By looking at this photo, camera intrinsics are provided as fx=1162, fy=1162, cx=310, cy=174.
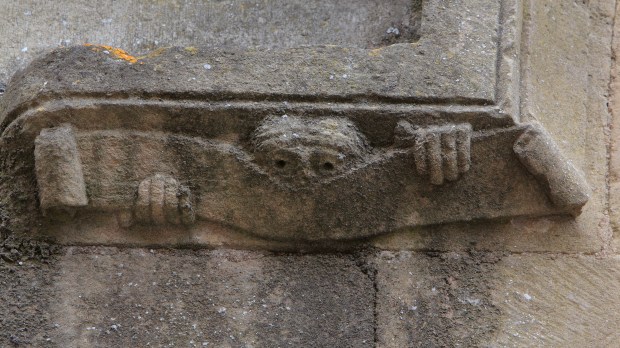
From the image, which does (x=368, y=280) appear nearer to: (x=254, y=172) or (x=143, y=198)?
(x=254, y=172)

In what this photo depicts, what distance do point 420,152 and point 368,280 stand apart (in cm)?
36

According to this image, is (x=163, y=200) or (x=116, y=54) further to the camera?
(x=116, y=54)

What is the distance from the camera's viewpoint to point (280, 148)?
2.95 m

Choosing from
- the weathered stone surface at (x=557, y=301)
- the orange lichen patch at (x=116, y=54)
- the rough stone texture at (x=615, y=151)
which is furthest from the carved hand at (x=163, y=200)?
the rough stone texture at (x=615, y=151)

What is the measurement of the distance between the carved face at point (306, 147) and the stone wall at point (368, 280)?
22 centimetres

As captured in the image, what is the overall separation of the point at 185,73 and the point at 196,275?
53cm

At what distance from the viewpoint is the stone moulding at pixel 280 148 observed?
296 centimetres

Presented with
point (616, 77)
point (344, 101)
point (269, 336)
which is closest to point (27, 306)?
point (269, 336)

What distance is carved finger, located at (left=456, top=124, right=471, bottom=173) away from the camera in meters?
2.93

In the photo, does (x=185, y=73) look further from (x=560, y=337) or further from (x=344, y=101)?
(x=560, y=337)

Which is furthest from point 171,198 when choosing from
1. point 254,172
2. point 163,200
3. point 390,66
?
point 390,66

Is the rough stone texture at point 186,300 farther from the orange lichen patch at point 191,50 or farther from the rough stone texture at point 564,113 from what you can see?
the orange lichen patch at point 191,50

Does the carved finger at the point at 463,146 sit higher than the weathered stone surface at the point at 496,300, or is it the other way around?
the carved finger at the point at 463,146

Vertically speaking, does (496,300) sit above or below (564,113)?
below
